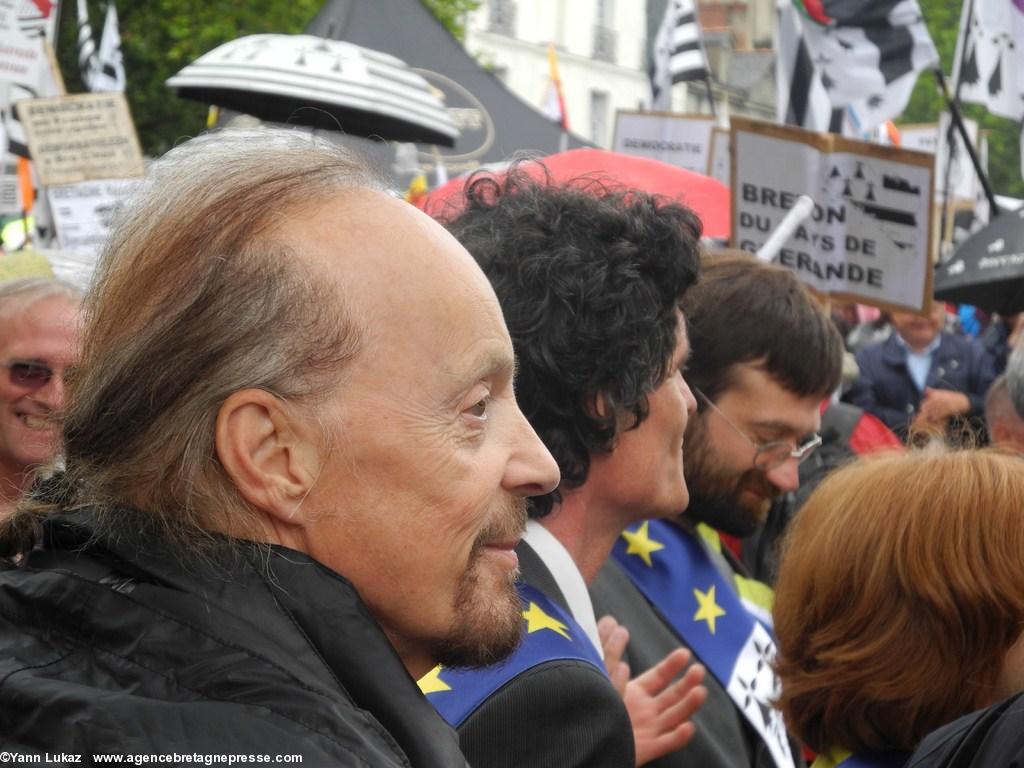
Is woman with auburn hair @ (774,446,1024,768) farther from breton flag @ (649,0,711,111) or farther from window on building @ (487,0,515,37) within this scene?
window on building @ (487,0,515,37)

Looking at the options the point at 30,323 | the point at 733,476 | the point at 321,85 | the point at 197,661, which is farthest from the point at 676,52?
the point at 197,661

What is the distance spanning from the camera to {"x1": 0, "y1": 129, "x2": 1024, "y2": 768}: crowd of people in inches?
56.6

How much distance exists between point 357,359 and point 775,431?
231 centimetres

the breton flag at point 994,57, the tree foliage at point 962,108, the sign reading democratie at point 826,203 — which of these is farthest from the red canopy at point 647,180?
the tree foliage at point 962,108

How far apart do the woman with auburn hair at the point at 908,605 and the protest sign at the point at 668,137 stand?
7.05 metres

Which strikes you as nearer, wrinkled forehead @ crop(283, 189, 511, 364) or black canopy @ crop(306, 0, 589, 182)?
wrinkled forehead @ crop(283, 189, 511, 364)

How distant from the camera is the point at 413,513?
5.38 feet

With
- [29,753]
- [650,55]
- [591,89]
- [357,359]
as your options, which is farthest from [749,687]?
[591,89]

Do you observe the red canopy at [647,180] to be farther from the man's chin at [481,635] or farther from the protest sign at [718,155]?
the protest sign at [718,155]

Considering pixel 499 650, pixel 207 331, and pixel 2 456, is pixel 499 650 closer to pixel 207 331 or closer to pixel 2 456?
pixel 207 331

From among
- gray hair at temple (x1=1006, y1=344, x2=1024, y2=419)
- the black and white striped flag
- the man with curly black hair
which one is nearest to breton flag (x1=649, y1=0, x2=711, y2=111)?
the black and white striped flag

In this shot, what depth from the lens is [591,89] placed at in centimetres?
5256

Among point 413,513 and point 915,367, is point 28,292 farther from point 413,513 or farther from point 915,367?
point 915,367

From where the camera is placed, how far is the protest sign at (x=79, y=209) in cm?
862
